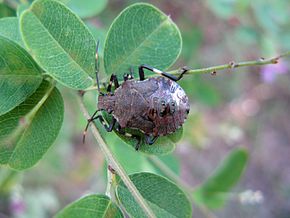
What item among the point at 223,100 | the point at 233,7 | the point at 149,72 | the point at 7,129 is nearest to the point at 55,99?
the point at 7,129

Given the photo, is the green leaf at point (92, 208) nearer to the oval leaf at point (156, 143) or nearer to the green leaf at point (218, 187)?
the oval leaf at point (156, 143)

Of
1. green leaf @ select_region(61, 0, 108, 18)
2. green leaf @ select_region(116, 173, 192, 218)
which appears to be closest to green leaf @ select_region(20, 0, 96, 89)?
green leaf @ select_region(116, 173, 192, 218)

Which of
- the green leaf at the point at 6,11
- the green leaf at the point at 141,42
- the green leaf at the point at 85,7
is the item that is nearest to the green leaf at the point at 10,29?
the green leaf at the point at 141,42

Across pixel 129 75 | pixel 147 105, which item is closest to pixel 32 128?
pixel 129 75

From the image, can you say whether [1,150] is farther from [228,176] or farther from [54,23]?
[228,176]

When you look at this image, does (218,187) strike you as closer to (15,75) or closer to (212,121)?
(15,75)
